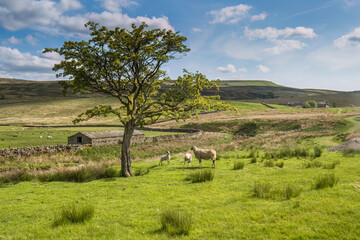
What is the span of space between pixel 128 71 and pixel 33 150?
71.0ft

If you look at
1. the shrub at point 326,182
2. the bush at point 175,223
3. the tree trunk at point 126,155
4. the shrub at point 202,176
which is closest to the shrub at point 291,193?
the shrub at point 326,182

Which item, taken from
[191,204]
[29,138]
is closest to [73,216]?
[191,204]

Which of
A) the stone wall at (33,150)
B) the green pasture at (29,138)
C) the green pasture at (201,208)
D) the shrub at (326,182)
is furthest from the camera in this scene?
the green pasture at (29,138)

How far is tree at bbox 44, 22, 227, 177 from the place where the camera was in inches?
703

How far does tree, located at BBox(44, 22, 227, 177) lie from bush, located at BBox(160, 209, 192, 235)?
10.7 meters

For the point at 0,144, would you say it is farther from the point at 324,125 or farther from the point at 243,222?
the point at 324,125

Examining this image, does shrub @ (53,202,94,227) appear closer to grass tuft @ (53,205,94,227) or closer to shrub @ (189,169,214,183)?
grass tuft @ (53,205,94,227)

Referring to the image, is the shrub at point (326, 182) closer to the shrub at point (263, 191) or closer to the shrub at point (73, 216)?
the shrub at point (263, 191)

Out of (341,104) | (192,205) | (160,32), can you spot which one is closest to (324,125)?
(160,32)

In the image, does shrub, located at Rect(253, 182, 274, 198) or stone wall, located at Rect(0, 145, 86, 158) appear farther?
stone wall, located at Rect(0, 145, 86, 158)

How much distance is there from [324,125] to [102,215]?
5361 centimetres

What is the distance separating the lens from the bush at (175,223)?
7773 millimetres

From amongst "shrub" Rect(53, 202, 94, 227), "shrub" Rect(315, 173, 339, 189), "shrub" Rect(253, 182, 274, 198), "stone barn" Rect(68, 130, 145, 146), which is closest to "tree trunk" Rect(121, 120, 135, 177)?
"shrub" Rect(53, 202, 94, 227)

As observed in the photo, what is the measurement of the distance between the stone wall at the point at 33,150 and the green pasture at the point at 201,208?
17755 millimetres
